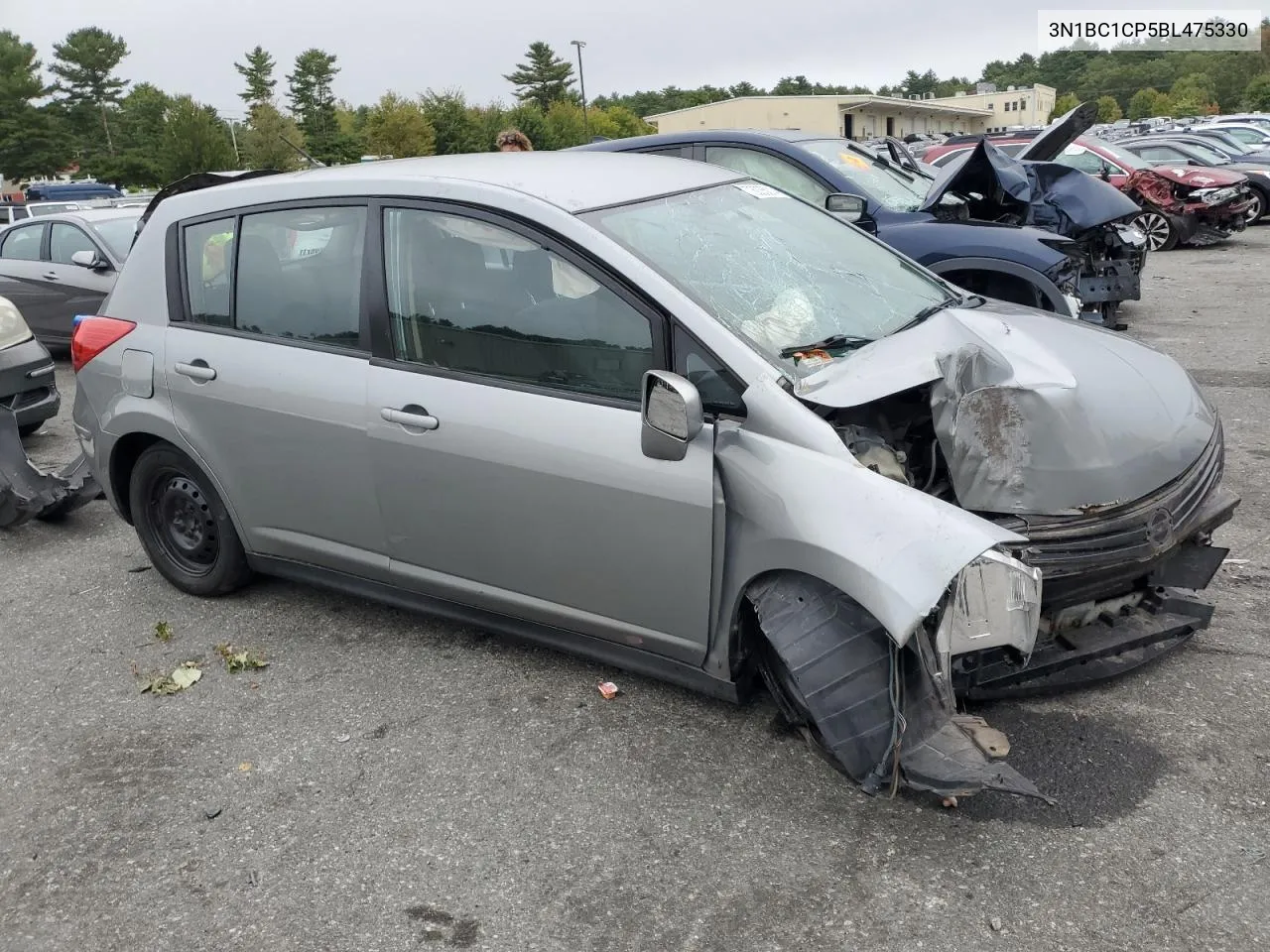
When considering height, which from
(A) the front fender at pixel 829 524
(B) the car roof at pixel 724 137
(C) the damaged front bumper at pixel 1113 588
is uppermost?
(B) the car roof at pixel 724 137

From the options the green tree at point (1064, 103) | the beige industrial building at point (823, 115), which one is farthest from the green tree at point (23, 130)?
the green tree at point (1064, 103)

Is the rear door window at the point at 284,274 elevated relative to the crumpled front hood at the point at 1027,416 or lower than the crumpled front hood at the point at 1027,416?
elevated

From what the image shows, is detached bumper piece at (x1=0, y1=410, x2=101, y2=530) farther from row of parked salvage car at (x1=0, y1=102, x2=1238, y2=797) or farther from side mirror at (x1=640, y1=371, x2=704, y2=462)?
side mirror at (x1=640, y1=371, x2=704, y2=462)

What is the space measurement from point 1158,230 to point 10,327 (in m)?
14.5

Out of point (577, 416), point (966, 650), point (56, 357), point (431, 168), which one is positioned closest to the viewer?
point (966, 650)

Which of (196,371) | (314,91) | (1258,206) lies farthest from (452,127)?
(196,371)

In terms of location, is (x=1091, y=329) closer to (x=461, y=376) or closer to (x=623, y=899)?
(x=461, y=376)

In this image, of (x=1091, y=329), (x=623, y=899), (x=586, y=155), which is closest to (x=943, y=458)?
Answer: (x=1091, y=329)

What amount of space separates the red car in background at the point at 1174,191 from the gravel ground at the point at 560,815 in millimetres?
12082

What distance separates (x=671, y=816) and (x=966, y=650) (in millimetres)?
963

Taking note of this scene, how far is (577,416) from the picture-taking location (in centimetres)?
329

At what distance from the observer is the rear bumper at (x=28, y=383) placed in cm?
677

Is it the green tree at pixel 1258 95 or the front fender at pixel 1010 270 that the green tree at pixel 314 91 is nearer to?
the green tree at pixel 1258 95

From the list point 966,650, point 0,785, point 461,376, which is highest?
point 461,376
